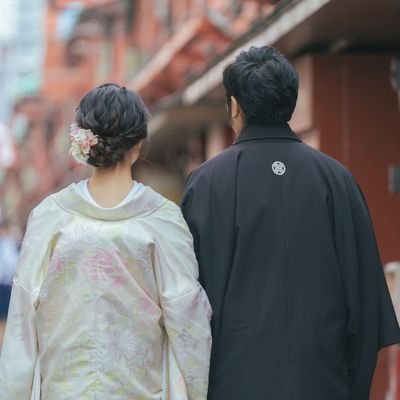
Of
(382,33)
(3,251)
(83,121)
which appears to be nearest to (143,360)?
(83,121)

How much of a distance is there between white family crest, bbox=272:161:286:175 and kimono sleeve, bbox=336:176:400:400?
274 millimetres

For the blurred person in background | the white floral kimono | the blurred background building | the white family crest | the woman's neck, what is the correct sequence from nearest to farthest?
the white floral kimono → the woman's neck → the white family crest → the blurred background building → the blurred person in background

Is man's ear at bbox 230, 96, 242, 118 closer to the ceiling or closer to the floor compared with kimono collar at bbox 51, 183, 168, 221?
closer to the ceiling

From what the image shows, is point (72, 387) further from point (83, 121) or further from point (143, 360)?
point (83, 121)

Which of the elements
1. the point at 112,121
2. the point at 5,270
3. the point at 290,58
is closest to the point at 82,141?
the point at 112,121

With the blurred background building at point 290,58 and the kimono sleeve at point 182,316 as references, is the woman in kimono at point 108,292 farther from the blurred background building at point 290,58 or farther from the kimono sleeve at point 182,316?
the blurred background building at point 290,58

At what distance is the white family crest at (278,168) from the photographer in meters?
4.66

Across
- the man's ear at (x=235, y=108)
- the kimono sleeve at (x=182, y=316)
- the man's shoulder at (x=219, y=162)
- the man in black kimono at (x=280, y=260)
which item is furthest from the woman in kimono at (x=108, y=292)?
the man's ear at (x=235, y=108)

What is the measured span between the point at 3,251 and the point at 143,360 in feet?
34.6

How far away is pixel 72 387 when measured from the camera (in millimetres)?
4441

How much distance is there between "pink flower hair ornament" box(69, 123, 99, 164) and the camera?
4.52 m

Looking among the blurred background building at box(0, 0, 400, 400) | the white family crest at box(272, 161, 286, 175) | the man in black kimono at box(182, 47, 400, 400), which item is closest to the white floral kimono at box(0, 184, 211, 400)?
the man in black kimono at box(182, 47, 400, 400)

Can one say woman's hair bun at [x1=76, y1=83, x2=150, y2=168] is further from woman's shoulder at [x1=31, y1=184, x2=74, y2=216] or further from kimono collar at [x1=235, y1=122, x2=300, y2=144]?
kimono collar at [x1=235, y1=122, x2=300, y2=144]

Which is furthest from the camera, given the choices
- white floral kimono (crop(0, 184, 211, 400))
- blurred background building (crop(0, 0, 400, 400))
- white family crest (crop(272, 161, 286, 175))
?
blurred background building (crop(0, 0, 400, 400))
